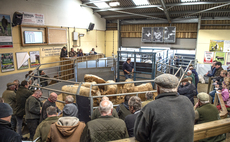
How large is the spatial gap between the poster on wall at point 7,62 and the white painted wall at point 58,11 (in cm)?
189

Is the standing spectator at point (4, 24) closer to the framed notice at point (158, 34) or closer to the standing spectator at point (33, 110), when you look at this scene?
the standing spectator at point (33, 110)

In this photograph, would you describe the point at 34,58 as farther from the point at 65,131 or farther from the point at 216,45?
A: the point at 216,45

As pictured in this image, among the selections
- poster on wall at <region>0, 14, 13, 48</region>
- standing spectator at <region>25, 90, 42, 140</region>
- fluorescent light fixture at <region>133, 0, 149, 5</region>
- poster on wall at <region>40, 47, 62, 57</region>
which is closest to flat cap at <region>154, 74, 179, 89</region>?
standing spectator at <region>25, 90, 42, 140</region>

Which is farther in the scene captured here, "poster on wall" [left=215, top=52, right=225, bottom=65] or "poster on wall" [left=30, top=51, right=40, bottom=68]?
"poster on wall" [left=215, top=52, right=225, bottom=65]

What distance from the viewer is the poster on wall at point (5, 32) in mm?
7230

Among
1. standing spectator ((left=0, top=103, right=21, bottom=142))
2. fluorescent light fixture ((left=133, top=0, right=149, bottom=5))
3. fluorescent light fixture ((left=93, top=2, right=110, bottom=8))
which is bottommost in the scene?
standing spectator ((left=0, top=103, right=21, bottom=142))

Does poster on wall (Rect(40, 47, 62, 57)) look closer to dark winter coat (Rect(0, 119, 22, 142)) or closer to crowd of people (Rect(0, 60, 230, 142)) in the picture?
crowd of people (Rect(0, 60, 230, 142))

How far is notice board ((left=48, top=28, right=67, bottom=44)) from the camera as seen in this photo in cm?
995

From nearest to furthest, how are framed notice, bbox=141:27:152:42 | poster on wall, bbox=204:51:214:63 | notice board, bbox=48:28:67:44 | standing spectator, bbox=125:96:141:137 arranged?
standing spectator, bbox=125:96:141:137 → notice board, bbox=48:28:67:44 → poster on wall, bbox=204:51:214:63 → framed notice, bbox=141:27:152:42

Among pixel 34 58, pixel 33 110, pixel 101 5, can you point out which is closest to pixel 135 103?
pixel 33 110

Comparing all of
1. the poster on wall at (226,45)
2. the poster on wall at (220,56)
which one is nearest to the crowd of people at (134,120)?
→ the poster on wall at (220,56)

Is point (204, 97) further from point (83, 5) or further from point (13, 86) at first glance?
point (83, 5)

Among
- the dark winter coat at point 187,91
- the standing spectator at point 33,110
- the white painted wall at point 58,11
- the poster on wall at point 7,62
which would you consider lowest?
the standing spectator at point 33,110

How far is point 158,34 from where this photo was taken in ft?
44.8
